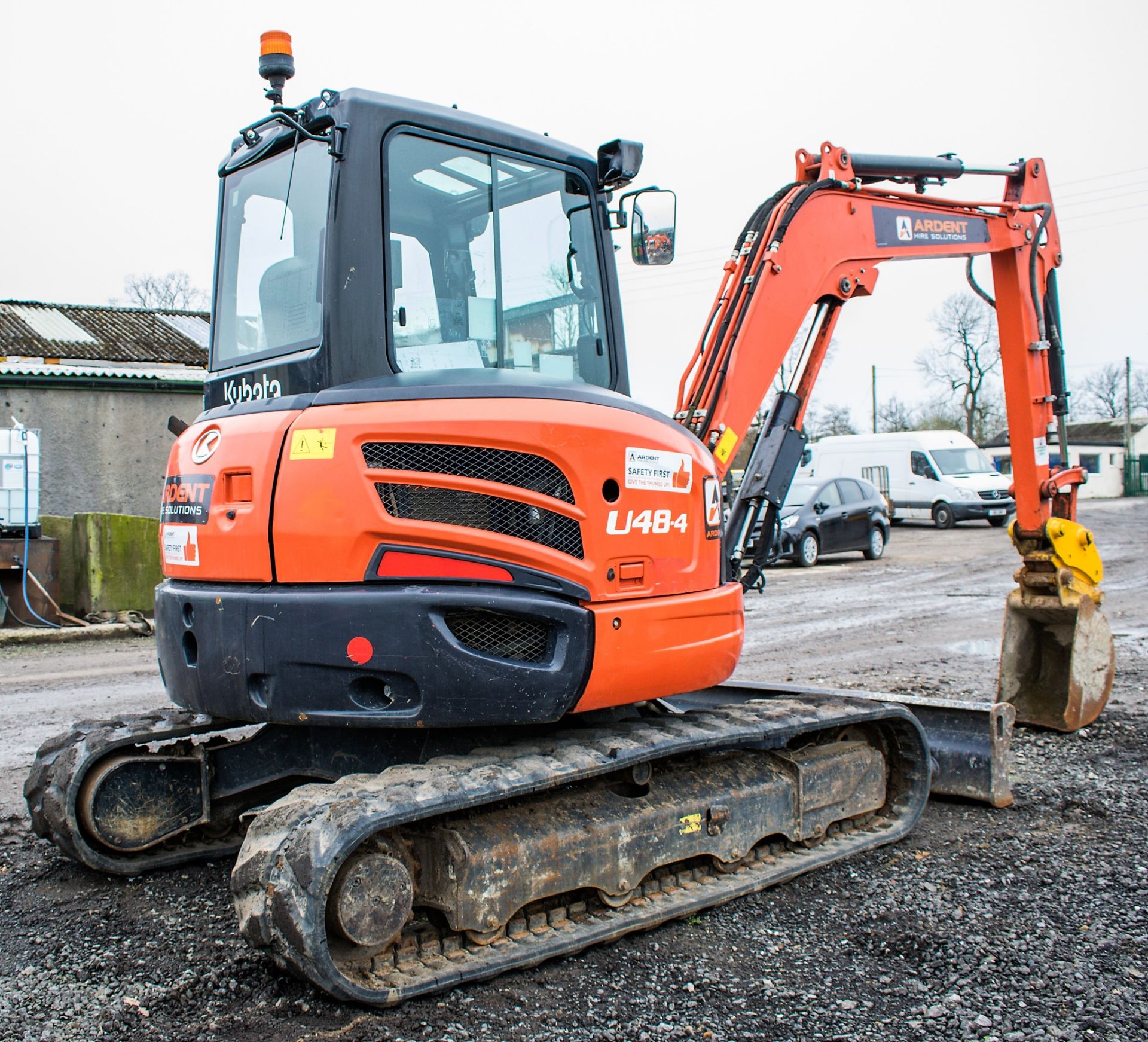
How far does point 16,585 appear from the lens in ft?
42.5

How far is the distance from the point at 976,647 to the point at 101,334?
53.8ft

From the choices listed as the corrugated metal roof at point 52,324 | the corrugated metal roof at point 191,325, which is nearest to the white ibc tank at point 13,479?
the corrugated metal roof at point 52,324

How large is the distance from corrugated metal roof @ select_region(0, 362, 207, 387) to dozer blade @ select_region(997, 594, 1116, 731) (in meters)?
13.1

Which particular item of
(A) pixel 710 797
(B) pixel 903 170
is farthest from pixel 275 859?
(B) pixel 903 170

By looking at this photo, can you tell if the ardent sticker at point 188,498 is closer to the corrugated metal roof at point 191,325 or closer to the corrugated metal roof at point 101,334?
the corrugated metal roof at point 101,334

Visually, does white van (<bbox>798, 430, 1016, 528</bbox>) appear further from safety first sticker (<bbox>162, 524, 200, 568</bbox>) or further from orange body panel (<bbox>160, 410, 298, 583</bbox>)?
orange body panel (<bbox>160, 410, 298, 583</bbox>)

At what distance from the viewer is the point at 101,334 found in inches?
798

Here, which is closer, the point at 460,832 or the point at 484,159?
the point at 460,832

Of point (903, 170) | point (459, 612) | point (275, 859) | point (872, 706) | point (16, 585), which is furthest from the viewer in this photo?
point (16, 585)

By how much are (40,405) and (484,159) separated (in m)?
15.3

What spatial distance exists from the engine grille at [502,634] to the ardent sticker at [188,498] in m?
1.10

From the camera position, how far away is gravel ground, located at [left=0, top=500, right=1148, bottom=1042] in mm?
3441

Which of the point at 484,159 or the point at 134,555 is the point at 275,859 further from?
the point at 134,555

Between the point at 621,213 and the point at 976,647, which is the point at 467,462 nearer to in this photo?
the point at 621,213
